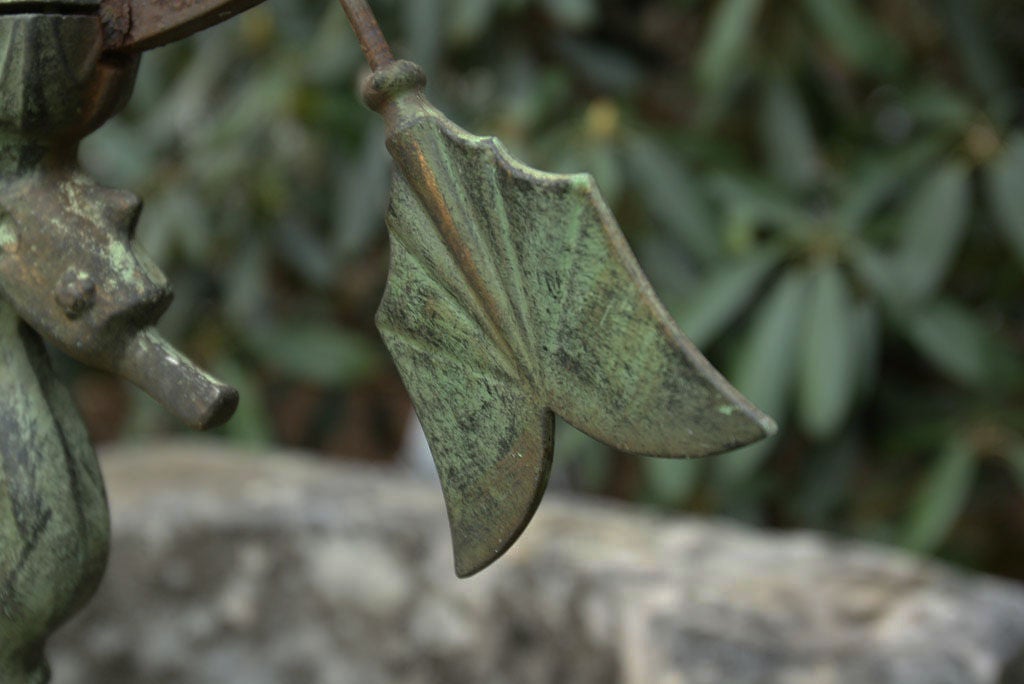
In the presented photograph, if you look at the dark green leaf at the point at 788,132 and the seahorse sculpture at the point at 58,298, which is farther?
the dark green leaf at the point at 788,132

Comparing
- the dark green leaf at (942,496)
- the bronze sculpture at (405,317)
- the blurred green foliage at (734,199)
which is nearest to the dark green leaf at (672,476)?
the blurred green foliage at (734,199)

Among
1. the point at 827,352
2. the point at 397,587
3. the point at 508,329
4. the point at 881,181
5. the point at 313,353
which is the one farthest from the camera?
the point at 313,353

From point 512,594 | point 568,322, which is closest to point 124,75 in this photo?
point 568,322

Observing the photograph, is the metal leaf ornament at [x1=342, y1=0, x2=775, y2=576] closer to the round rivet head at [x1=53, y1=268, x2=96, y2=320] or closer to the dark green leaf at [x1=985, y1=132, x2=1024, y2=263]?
the round rivet head at [x1=53, y1=268, x2=96, y2=320]

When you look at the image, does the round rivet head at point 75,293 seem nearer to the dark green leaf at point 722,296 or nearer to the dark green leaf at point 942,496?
the dark green leaf at point 722,296

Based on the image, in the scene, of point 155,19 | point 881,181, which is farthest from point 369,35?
point 881,181

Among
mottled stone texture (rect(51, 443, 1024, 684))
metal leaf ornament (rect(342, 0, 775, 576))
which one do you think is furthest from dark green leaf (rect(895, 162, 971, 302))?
metal leaf ornament (rect(342, 0, 775, 576))

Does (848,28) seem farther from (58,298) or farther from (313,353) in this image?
(58,298)

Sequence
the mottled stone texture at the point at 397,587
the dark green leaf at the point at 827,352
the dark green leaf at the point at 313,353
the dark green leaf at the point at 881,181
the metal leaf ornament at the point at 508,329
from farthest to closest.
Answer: the dark green leaf at the point at 313,353
the dark green leaf at the point at 881,181
the dark green leaf at the point at 827,352
the mottled stone texture at the point at 397,587
the metal leaf ornament at the point at 508,329

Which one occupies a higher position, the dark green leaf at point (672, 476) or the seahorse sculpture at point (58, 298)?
the seahorse sculpture at point (58, 298)
